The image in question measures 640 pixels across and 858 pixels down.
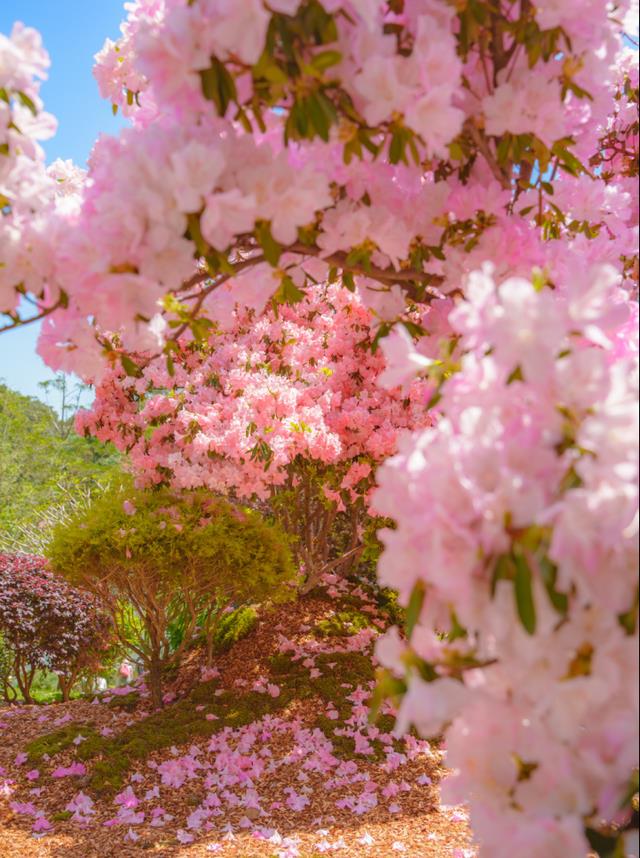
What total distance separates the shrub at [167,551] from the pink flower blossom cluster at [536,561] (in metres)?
4.55

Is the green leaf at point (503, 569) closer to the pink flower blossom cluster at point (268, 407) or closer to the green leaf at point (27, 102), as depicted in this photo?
the green leaf at point (27, 102)

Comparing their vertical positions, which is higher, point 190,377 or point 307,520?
point 190,377

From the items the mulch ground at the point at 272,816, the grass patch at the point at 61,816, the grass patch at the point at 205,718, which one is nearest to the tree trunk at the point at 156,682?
the grass patch at the point at 205,718

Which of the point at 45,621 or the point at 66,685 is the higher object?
the point at 45,621

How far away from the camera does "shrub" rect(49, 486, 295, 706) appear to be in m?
5.55

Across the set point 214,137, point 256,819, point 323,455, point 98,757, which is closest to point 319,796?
point 256,819

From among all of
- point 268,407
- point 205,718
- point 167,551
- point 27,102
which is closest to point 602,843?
point 27,102

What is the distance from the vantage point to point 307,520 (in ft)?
25.1

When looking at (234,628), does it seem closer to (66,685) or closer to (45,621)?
(45,621)

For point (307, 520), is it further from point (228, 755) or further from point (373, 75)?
point (373, 75)

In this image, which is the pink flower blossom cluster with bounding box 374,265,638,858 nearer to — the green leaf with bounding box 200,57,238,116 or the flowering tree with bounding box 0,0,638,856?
the flowering tree with bounding box 0,0,638,856

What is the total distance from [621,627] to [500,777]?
11.6 inches

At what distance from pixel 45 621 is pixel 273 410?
5.17 meters

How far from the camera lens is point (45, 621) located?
905 centimetres
